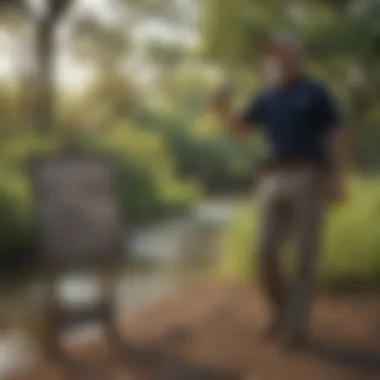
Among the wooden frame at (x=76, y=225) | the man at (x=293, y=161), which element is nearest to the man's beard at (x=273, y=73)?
the man at (x=293, y=161)

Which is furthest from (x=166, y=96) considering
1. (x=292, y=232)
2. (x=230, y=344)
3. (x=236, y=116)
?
(x=230, y=344)

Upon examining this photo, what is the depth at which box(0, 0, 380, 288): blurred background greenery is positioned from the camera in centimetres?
143

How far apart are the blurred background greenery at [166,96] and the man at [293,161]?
0.08 ft

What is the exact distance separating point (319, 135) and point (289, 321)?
0.34 meters

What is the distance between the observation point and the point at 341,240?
58.1 inches

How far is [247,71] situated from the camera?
1471mm

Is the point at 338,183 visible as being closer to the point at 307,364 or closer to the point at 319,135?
the point at 319,135

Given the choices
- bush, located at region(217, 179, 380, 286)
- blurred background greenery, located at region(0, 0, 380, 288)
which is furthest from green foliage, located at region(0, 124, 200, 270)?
bush, located at region(217, 179, 380, 286)

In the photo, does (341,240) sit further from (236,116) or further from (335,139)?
(236,116)

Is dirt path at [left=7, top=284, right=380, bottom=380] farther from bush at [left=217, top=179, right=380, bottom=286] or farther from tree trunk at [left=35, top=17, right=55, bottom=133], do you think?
tree trunk at [left=35, top=17, right=55, bottom=133]

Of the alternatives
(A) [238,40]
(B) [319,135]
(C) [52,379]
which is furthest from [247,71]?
(C) [52,379]

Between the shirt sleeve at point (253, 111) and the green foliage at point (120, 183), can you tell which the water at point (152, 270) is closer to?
the green foliage at point (120, 183)

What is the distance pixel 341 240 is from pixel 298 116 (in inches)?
9.4

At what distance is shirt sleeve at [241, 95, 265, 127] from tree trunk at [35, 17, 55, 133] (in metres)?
0.35
